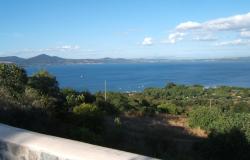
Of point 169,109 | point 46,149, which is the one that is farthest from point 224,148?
point 169,109

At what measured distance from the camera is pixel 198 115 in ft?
68.7

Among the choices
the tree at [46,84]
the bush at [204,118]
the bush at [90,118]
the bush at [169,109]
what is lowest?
the bush at [169,109]

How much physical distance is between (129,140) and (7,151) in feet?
24.9

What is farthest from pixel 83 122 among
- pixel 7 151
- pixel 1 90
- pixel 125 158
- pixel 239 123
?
pixel 125 158

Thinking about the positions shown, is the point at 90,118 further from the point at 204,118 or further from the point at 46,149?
the point at 46,149

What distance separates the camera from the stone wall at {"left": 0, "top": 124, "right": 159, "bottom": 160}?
3104 millimetres

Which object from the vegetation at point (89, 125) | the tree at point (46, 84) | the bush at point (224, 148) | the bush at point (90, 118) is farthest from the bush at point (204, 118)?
the tree at point (46, 84)

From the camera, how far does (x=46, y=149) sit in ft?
11.2

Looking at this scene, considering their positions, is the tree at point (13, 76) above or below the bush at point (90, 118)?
above

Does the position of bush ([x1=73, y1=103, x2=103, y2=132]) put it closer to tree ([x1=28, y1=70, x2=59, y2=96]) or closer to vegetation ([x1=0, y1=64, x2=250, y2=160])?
Result: vegetation ([x1=0, y1=64, x2=250, y2=160])

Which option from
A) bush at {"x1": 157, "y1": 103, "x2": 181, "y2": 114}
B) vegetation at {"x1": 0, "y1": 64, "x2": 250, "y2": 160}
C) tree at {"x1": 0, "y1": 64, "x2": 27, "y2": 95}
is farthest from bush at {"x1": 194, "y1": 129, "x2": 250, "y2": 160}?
bush at {"x1": 157, "y1": 103, "x2": 181, "y2": 114}

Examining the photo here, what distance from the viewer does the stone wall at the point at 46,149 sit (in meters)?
3.10

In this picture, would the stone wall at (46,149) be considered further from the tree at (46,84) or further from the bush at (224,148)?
the tree at (46,84)

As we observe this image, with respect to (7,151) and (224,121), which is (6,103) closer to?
(7,151)
